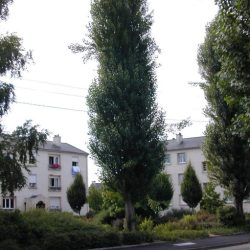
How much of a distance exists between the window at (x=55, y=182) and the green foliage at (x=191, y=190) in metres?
27.2

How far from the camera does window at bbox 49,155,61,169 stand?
67350 mm

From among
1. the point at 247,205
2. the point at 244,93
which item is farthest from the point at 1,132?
the point at 247,205

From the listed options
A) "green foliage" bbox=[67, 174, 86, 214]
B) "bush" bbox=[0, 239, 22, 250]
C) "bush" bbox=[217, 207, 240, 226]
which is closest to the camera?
"bush" bbox=[0, 239, 22, 250]

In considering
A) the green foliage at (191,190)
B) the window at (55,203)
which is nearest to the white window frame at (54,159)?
the window at (55,203)

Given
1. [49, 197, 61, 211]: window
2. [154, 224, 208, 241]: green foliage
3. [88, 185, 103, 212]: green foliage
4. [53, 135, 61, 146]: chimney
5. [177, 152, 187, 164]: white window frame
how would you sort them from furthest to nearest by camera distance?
1. [177, 152, 187, 164]: white window frame
2. [53, 135, 61, 146]: chimney
3. [49, 197, 61, 211]: window
4. [88, 185, 103, 212]: green foliage
5. [154, 224, 208, 241]: green foliage

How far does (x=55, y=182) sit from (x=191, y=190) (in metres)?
28.4

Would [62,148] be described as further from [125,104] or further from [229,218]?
[125,104]

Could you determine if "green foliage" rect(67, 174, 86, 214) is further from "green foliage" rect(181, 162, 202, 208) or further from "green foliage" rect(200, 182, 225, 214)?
"green foliage" rect(200, 182, 225, 214)

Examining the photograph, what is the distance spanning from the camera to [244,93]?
8.47m

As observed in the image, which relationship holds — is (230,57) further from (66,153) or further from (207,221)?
(66,153)

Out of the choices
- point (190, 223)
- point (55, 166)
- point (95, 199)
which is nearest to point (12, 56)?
point (190, 223)

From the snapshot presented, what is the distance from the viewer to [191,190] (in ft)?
144

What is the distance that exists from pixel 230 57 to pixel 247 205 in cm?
5759

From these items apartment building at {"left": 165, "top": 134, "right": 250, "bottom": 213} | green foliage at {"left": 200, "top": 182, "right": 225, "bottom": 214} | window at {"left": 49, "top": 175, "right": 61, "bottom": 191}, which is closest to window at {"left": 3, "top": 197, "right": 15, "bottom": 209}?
window at {"left": 49, "top": 175, "right": 61, "bottom": 191}
